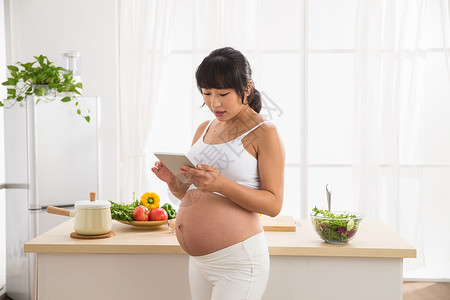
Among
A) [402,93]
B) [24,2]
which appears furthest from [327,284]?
[24,2]

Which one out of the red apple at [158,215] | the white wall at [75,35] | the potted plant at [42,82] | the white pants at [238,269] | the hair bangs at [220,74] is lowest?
the white pants at [238,269]

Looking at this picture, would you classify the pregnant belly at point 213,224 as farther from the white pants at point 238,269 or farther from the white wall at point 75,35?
the white wall at point 75,35

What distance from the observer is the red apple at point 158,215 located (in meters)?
A: 2.07

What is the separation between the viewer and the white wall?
12.2 feet

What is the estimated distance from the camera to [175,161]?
1466 millimetres

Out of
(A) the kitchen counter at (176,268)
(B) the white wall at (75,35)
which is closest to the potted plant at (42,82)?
(B) the white wall at (75,35)

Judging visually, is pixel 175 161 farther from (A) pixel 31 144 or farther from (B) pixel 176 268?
(A) pixel 31 144

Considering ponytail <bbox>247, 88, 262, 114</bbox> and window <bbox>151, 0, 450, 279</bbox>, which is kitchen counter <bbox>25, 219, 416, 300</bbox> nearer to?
ponytail <bbox>247, 88, 262, 114</bbox>

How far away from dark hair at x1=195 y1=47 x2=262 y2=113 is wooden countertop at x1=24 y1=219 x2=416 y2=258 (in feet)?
2.13

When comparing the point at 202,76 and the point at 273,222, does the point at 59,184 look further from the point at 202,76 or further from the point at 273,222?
the point at 202,76

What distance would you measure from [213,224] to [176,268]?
0.44m

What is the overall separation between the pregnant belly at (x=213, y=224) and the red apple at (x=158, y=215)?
0.52 metres

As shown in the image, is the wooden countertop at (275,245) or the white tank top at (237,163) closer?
the white tank top at (237,163)

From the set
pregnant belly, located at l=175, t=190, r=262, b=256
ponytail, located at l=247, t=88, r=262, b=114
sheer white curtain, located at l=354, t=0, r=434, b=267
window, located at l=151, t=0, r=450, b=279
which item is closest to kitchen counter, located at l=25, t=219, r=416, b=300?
pregnant belly, located at l=175, t=190, r=262, b=256
